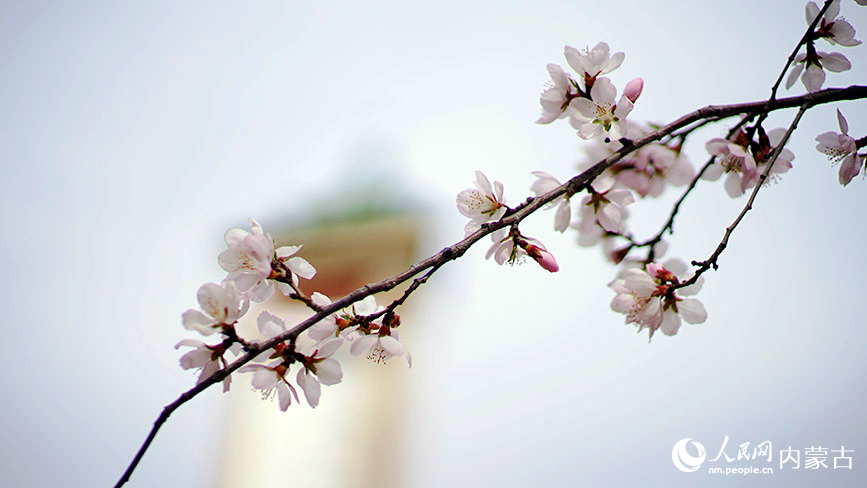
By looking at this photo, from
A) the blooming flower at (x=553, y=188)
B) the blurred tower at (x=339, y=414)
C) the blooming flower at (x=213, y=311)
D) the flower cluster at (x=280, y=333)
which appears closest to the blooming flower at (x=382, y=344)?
the flower cluster at (x=280, y=333)

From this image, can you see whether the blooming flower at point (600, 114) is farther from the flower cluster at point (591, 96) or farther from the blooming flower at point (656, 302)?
the blooming flower at point (656, 302)

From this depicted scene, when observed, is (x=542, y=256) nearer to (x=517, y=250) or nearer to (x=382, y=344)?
(x=517, y=250)

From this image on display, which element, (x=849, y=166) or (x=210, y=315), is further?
(x=849, y=166)

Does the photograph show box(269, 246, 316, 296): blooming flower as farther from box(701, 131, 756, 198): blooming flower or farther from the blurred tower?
the blurred tower

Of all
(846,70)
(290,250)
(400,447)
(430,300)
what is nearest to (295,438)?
(400,447)

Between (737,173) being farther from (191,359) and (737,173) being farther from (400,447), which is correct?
(400,447)

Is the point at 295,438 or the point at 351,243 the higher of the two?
the point at 351,243
